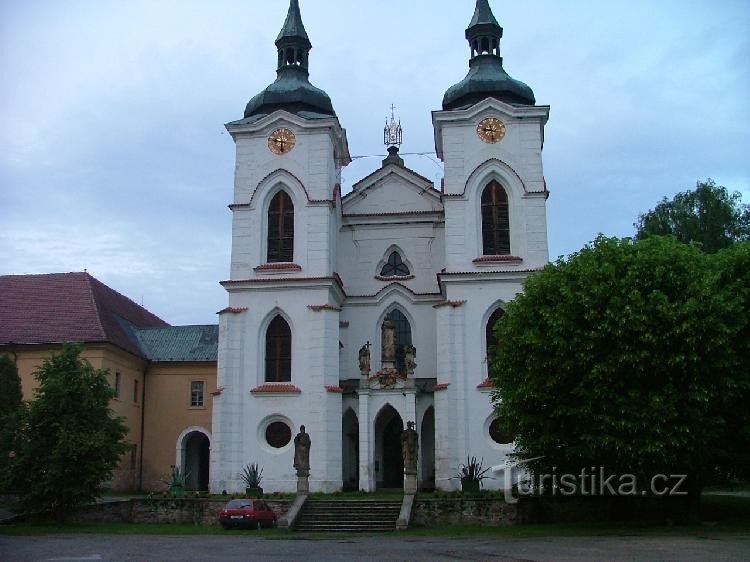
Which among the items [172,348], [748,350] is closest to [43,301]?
[172,348]

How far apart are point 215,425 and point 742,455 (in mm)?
20729

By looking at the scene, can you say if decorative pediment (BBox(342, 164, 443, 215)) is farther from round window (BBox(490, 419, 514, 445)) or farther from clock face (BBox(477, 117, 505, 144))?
round window (BBox(490, 419, 514, 445))

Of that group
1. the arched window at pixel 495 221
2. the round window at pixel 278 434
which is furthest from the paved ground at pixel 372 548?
the arched window at pixel 495 221

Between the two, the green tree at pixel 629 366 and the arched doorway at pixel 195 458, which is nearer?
the green tree at pixel 629 366

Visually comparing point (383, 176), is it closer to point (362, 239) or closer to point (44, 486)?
point (362, 239)

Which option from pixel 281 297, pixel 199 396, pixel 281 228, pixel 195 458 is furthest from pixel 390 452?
pixel 195 458

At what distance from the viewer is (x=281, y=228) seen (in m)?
40.1

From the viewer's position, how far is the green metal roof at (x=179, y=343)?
4778 cm

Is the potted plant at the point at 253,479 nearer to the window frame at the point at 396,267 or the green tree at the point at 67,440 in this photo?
the green tree at the point at 67,440

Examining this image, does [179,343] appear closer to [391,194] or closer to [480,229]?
[391,194]

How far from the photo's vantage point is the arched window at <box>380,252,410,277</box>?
41.8 metres

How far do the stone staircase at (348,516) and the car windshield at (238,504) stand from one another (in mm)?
1793

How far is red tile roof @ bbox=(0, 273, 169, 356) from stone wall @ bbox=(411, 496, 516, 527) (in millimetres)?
19842

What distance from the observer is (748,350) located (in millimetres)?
27188
